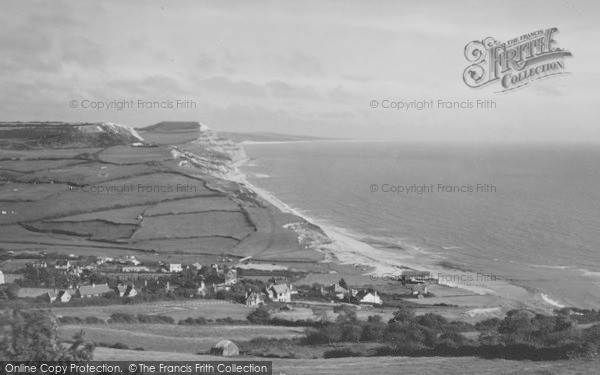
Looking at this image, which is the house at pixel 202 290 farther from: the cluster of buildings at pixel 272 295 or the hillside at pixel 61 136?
the hillside at pixel 61 136

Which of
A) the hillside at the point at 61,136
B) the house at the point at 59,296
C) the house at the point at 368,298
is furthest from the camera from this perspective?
the hillside at the point at 61,136

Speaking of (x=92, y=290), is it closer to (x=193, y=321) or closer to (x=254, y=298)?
(x=254, y=298)

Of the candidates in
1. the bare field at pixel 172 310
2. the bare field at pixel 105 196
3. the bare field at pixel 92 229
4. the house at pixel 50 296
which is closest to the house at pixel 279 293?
the bare field at pixel 172 310

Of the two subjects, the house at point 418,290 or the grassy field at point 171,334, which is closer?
the grassy field at point 171,334

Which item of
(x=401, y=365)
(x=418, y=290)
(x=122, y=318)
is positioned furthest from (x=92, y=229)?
(x=401, y=365)

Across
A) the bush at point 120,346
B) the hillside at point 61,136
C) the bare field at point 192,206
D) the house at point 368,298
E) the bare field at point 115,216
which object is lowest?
the house at point 368,298

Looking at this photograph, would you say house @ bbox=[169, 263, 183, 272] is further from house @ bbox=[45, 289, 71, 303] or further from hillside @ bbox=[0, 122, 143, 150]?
hillside @ bbox=[0, 122, 143, 150]

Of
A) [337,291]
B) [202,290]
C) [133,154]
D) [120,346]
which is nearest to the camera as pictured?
[120,346]
